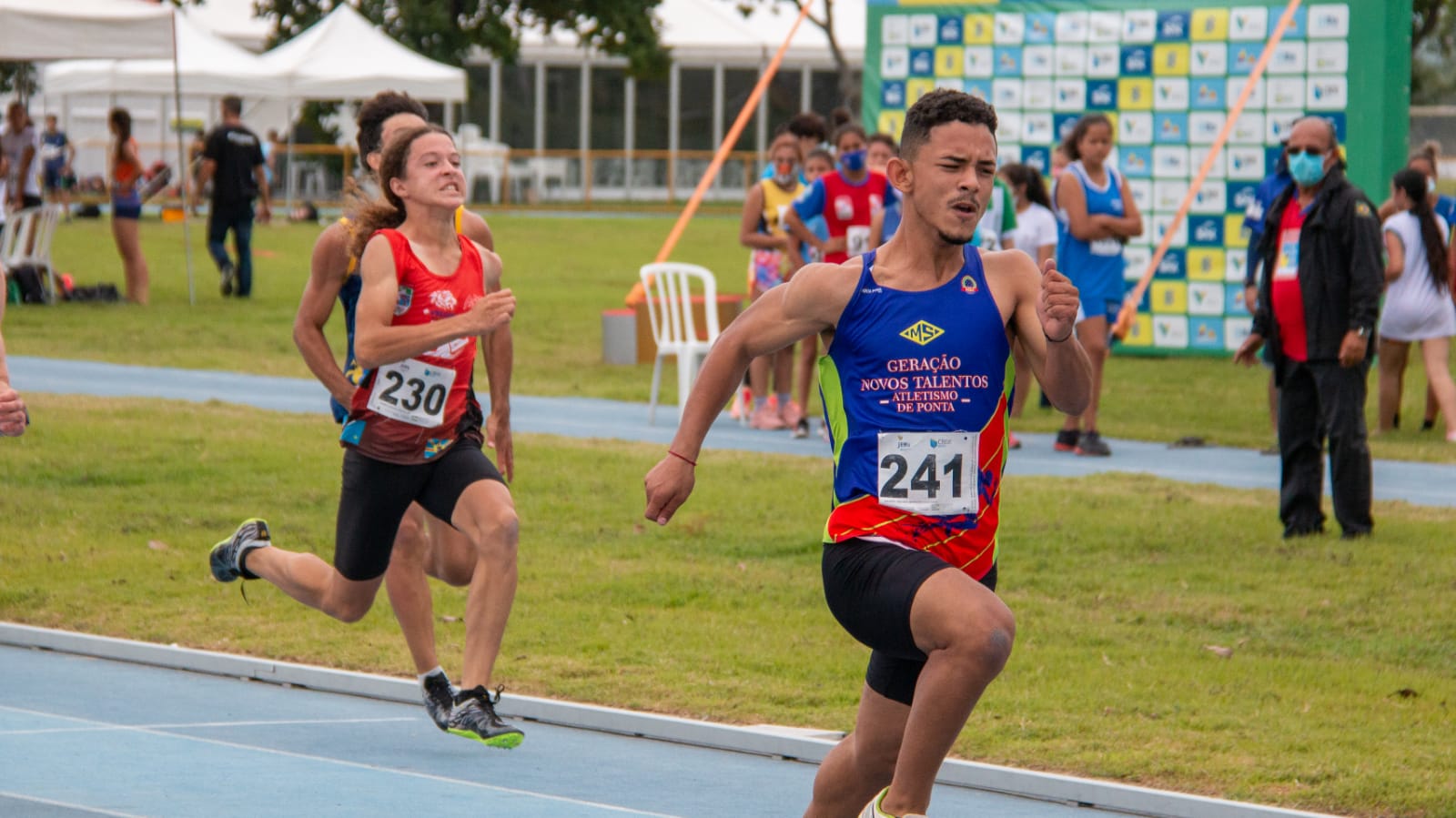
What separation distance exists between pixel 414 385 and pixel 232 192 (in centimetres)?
1923

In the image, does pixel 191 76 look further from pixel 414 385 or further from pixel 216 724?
pixel 414 385

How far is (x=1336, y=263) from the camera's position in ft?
32.4

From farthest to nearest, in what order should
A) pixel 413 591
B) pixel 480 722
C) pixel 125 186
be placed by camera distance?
pixel 125 186
pixel 413 591
pixel 480 722

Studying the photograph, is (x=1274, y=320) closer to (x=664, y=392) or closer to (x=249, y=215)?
(x=664, y=392)

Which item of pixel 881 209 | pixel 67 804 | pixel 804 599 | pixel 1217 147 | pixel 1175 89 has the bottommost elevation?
pixel 804 599

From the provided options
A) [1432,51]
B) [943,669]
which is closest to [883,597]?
[943,669]

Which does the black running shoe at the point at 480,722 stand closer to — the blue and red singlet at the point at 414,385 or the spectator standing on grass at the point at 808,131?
the blue and red singlet at the point at 414,385

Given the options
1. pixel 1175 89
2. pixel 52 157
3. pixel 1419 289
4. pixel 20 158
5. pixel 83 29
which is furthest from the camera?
pixel 52 157

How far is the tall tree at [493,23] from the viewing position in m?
53.5

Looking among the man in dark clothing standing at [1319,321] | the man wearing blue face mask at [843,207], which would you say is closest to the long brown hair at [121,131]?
the man wearing blue face mask at [843,207]

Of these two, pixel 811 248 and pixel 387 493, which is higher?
pixel 811 248

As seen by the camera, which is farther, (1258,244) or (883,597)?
(1258,244)

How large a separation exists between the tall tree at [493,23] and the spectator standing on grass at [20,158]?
30.8 metres

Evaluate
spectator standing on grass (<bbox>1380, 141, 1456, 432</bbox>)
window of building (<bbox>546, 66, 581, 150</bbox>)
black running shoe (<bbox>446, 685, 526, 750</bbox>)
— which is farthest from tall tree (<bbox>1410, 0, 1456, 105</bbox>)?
black running shoe (<bbox>446, 685, 526, 750</bbox>)
